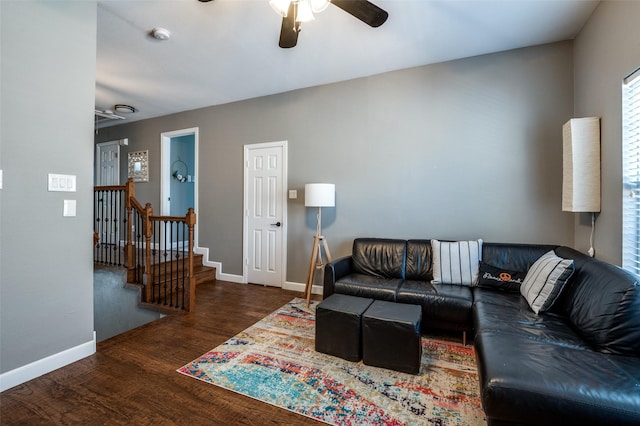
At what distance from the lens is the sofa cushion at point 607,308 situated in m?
1.49

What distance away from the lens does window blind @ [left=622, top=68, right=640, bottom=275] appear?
6.40ft

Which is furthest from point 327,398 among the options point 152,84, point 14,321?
point 152,84

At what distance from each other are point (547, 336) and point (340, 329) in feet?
4.45

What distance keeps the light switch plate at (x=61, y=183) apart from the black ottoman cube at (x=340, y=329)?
7.11 ft

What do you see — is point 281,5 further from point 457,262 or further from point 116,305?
point 116,305

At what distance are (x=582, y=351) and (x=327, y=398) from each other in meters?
1.47

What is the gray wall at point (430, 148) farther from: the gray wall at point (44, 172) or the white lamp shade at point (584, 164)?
the gray wall at point (44, 172)

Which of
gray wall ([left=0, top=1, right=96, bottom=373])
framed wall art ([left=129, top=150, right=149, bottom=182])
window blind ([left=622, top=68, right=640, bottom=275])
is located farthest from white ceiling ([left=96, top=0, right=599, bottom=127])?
framed wall art ([left=129, top=150, right=149, bottom=182])

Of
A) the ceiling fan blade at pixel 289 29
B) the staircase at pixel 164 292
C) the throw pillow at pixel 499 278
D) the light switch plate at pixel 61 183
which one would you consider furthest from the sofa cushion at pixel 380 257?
the light switch plate at pixel 61 183

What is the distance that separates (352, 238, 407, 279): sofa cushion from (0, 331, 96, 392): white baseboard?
8.55ft

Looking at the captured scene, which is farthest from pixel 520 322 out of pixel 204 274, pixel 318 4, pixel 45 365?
pixel 204 274

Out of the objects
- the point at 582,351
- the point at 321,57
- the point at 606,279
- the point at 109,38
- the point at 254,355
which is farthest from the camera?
the point at 321,57

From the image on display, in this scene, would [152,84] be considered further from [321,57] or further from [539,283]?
[539,283]

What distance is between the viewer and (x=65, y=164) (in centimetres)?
216
